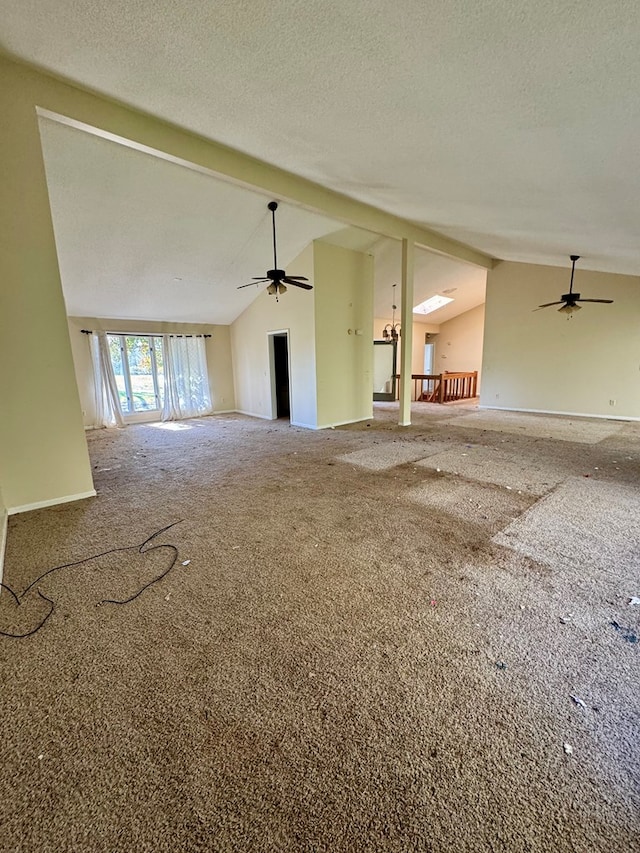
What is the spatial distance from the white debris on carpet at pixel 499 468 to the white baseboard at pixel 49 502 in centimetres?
363

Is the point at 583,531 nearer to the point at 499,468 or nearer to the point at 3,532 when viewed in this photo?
the point at 499,468

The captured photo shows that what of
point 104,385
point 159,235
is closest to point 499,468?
point 159,235

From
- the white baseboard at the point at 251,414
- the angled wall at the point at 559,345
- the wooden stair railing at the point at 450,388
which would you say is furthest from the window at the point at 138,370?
the angled wall at the point at 559,345

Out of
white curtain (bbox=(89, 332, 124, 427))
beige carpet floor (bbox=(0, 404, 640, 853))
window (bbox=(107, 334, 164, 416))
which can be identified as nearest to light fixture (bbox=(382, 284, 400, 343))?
window (bbox=(107, 334, 164, 416))

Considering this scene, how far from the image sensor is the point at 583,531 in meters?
2.64

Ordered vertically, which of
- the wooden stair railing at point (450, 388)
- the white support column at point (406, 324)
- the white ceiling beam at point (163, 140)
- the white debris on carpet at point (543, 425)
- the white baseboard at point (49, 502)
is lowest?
the white debris on carpet at point (543, 425)

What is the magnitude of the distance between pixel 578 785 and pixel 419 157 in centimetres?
396

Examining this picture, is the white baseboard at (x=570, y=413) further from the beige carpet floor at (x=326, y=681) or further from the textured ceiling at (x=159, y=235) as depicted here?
the beige carpet floor at (x=326, y=681)

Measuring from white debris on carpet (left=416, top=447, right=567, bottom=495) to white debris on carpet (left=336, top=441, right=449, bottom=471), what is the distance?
0.23m

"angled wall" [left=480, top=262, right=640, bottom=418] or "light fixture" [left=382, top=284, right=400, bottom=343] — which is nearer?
"angled wall" [left=480, top=262, right=640, bottom=418]

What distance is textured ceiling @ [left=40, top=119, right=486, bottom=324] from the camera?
3.74 meters

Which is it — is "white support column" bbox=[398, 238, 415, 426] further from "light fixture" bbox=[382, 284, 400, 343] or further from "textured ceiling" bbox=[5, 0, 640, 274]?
"light fixture" bbox=[382, 284, 400, 343]

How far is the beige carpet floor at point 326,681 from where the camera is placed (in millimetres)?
1007

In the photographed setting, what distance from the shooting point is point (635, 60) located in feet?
5.49
